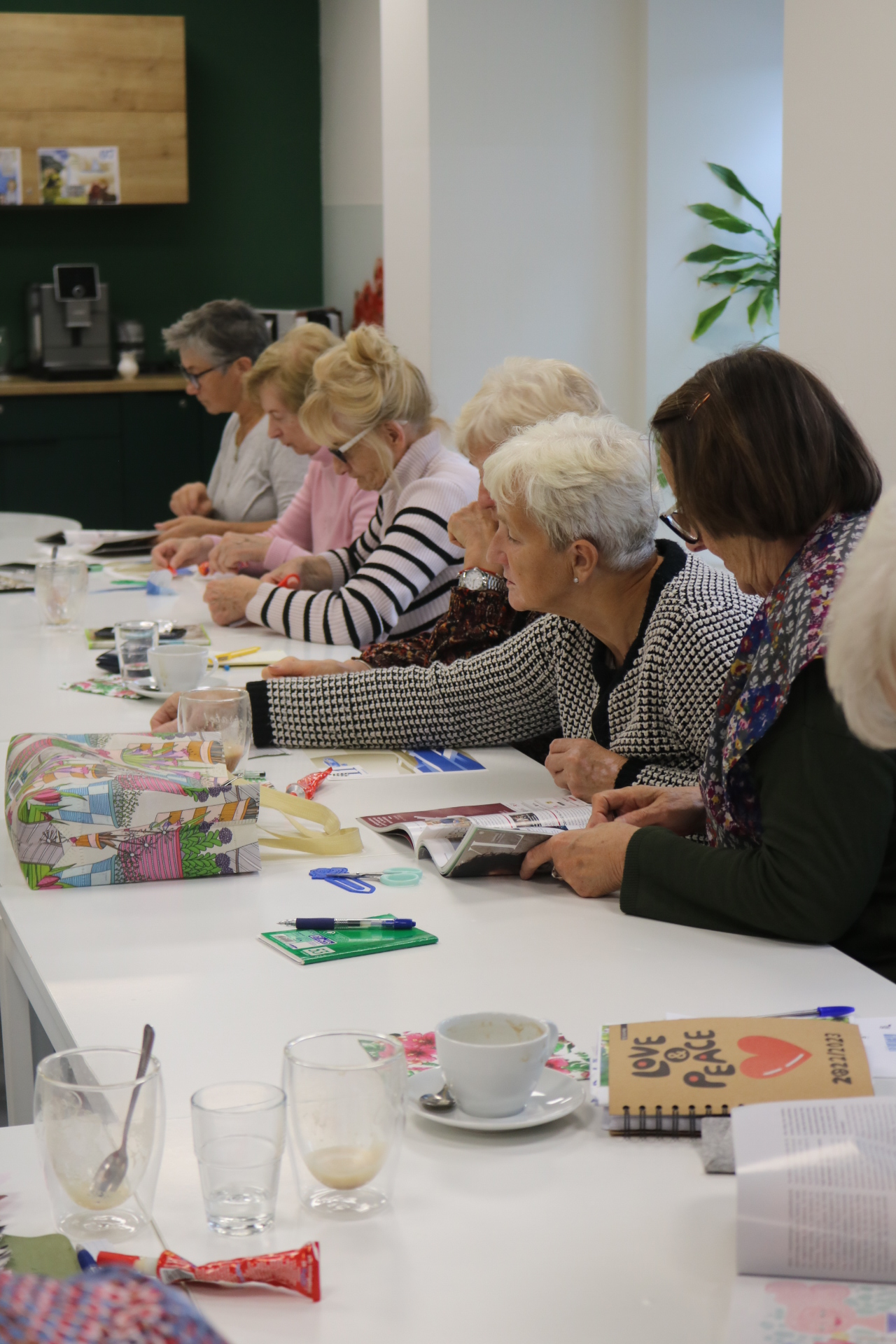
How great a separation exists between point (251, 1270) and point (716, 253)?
3850mm

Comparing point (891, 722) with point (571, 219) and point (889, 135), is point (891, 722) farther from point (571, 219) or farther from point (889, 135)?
point (571, 219)

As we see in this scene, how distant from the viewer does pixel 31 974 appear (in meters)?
1.33

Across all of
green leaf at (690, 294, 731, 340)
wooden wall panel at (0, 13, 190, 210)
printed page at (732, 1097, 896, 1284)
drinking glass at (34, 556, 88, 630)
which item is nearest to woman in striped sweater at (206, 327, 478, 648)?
drinking glass at (34, 556, 88, 630)

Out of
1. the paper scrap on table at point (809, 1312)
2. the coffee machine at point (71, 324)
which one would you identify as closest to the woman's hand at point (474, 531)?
the paper scrap on table at point (809, 1312)

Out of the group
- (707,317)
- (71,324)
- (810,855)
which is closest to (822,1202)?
(810,855)

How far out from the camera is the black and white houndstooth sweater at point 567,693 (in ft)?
5.82

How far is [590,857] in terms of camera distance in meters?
1.50

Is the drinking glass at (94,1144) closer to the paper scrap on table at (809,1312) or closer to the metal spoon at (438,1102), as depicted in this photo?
the metal spoon at (438,1102)

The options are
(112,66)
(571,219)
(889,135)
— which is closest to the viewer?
(889,135)

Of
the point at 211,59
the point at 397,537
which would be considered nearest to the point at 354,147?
the point at 211,59

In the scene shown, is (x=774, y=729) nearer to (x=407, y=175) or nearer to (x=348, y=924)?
(x=348, y=924)

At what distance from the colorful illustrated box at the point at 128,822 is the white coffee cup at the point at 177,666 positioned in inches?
28.8

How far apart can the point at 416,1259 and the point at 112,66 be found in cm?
613

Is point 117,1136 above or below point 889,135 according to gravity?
below
